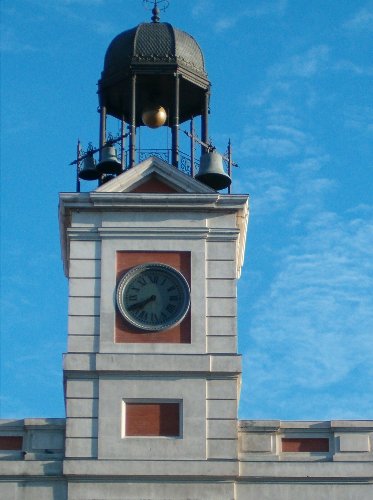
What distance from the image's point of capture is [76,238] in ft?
122

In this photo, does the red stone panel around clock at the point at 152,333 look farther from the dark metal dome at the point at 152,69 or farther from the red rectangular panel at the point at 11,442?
the dark metal dome at the point at 152,69

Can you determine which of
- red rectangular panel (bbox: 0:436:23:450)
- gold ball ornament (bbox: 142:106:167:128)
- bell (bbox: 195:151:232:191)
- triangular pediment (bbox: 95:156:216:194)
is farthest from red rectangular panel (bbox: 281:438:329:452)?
gold ball ornament (bbox: 142:106:167:128)

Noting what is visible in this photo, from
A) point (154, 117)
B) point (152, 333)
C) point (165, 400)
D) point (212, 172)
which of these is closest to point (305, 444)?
point (165, 400)

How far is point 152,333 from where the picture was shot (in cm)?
3662

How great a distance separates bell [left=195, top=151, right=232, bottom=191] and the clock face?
239 cm

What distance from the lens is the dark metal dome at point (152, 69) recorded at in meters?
39.2

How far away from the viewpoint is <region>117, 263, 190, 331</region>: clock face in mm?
36719

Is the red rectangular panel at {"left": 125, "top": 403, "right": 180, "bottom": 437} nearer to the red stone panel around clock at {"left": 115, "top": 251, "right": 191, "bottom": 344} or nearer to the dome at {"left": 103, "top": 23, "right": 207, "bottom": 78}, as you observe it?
the red stone panel around clock at {"left": 115, "top": 251, "right": 191, "bottom": 344}

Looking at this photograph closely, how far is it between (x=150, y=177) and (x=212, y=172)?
1.42 metres

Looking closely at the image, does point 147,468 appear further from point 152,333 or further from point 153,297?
point 153,297

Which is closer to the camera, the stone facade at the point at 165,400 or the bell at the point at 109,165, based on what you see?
the stone facade at the point at 165,400

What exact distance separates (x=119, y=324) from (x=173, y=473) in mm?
3070

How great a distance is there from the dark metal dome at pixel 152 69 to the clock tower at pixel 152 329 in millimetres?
684

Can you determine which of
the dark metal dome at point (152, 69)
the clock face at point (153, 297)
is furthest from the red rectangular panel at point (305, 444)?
the dark metal dome at point (152, 69)
